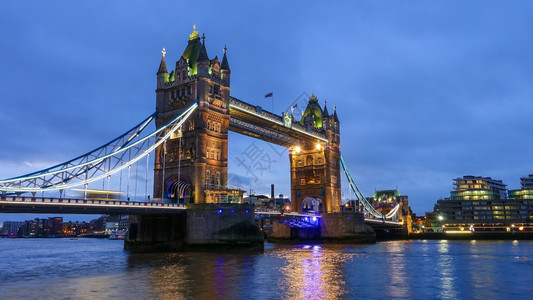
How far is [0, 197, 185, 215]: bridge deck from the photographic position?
114ft

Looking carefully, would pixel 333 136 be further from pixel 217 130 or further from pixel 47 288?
pixel 47 288

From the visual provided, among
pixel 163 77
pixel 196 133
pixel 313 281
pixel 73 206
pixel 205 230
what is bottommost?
pixel 313 281

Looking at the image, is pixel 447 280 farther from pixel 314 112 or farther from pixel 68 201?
pixel 314 112

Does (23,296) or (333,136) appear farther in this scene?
(333,136)

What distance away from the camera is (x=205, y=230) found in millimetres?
47469

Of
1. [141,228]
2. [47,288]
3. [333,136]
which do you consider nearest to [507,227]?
[333,136]

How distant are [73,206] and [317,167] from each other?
57316 millimetres

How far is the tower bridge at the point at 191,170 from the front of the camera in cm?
3975

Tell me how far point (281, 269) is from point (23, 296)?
58.2ft

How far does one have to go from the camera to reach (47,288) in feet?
79.1

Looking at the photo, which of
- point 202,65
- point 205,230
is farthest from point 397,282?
point 202,65

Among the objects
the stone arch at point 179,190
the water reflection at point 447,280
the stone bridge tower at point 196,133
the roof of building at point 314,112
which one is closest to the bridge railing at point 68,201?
the stone bridge tower at point 196,133

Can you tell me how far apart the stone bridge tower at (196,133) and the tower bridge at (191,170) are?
A: 13 centimetres

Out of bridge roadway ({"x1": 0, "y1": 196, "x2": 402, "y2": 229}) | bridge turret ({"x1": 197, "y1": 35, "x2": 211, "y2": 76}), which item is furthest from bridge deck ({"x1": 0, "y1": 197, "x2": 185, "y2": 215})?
bridge turret ({"x1": 197, "y1": 35, "x2": 211, "y2": 76})
